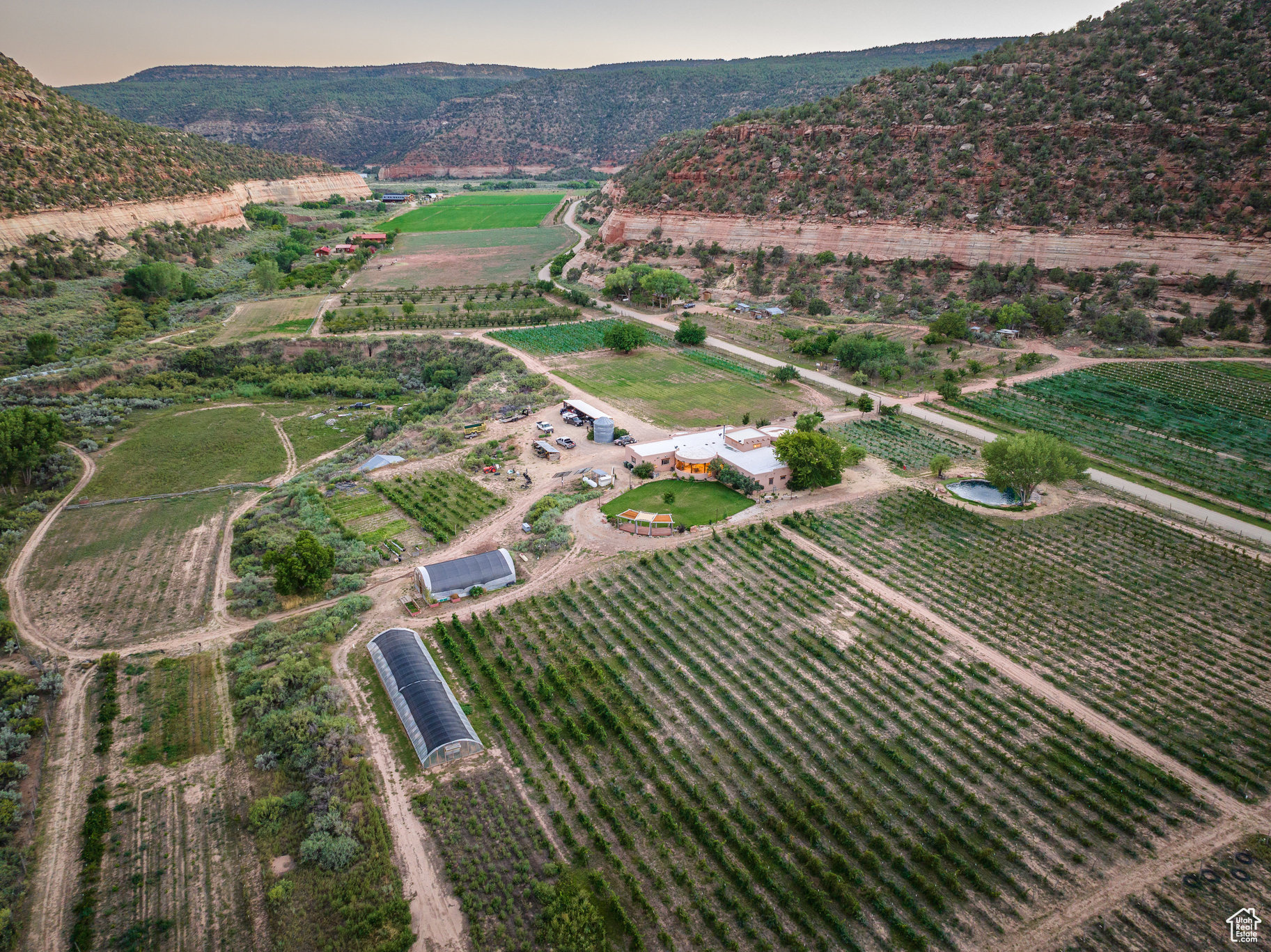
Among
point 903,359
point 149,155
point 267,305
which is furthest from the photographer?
point 149,155

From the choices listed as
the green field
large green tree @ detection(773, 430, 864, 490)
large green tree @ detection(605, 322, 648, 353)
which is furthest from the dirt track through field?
the green field

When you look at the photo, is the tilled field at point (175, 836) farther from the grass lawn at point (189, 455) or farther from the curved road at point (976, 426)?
the curved road at point (976, 426)

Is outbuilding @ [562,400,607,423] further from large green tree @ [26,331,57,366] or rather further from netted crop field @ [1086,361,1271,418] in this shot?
large green tree @ [26,331,57,366]

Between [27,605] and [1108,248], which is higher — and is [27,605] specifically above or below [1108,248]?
below

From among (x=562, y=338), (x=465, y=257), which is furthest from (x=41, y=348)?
(x=465, y=257)

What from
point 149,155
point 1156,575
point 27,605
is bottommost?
point 27,605

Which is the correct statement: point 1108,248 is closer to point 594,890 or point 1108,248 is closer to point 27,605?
point 594,890

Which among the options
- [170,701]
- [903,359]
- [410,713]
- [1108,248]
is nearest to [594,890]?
[410,713]
